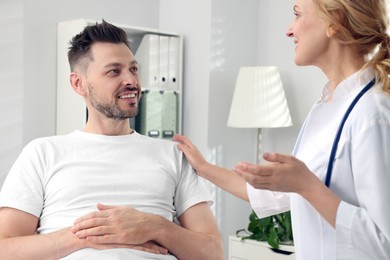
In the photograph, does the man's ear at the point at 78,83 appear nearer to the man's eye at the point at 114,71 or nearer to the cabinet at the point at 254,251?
the man's eye at the point at 114,71

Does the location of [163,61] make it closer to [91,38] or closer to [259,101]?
[259,101]

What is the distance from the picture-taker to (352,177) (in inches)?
58.2

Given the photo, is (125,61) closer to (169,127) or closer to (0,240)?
(0,240)

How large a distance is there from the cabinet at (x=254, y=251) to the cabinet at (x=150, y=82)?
86 cm

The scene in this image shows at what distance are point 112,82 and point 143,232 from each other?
563 millimetres

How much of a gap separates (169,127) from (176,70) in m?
0.39

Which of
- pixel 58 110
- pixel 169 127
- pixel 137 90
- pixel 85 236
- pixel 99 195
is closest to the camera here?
pixel 85 236

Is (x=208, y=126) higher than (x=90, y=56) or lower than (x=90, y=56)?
lower

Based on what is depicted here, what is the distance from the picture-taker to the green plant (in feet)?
12.1

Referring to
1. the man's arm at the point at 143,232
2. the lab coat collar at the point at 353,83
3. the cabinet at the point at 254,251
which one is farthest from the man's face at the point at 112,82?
the cabinet at the point at 254,251

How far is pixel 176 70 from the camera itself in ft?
14.4

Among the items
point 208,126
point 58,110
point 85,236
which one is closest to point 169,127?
point 208,126

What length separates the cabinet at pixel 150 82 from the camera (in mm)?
3932

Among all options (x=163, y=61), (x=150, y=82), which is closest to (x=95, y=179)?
(x=150, y=82)
